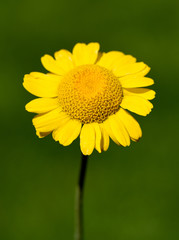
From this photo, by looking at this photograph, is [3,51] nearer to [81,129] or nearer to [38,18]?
[38,18]

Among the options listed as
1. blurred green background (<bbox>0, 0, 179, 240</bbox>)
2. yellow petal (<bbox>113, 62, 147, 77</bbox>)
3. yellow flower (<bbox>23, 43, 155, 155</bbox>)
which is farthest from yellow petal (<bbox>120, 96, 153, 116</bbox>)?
blurred green background (<bbox>0, 0, 179, 240</bbox>)

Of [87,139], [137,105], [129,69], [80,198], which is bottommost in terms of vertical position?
[80,198]

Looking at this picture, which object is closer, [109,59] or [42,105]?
[42,105]

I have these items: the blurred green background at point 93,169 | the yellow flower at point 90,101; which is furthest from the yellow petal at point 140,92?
the blurred green background at point 93,169

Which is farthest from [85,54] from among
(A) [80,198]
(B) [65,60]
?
(A) [80,198]

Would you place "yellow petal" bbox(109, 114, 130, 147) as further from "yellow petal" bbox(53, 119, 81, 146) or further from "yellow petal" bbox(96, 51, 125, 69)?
"yellow petal" bbox(96, 51, 125, 69)

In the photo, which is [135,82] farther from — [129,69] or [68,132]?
[68,132]

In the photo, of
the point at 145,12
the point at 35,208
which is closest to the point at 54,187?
the point at 35,208
